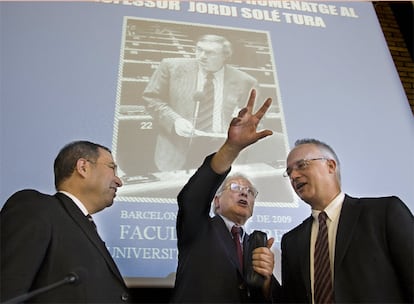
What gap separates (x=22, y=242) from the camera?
→ 4.87ft

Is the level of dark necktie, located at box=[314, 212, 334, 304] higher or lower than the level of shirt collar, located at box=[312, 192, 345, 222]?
lower

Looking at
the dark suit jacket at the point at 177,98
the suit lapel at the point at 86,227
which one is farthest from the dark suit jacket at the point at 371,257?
the dark suit jacket at the point at 177,98

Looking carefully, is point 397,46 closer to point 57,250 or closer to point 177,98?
point 177,98

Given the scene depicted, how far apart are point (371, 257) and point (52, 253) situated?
0.95 meters

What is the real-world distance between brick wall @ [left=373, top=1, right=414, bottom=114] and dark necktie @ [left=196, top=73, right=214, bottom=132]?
1271mm

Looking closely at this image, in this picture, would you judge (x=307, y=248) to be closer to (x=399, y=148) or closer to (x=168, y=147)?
(x=168, y=147)

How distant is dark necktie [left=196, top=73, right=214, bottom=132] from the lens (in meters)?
2.40

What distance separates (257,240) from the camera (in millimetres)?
1778

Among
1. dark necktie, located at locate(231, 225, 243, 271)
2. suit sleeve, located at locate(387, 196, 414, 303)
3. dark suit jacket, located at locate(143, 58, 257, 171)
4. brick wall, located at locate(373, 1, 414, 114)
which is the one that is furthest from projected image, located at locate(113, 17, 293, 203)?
brick wall, located at locate(373, 1, 414, 114)

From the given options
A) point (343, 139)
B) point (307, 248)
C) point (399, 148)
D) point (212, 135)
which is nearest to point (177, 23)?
point (212, 135)

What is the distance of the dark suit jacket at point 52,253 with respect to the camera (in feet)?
4.75

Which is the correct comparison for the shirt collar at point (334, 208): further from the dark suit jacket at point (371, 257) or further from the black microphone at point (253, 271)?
the black microphone at point (253, 271)

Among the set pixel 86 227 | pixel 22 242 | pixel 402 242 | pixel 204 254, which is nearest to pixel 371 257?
pixel 402 242

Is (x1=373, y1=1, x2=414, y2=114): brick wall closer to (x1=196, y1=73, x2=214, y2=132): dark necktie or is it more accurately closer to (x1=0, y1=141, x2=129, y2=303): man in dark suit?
(x1=196, y1=73, x2=214, y2=132): dark necktie
